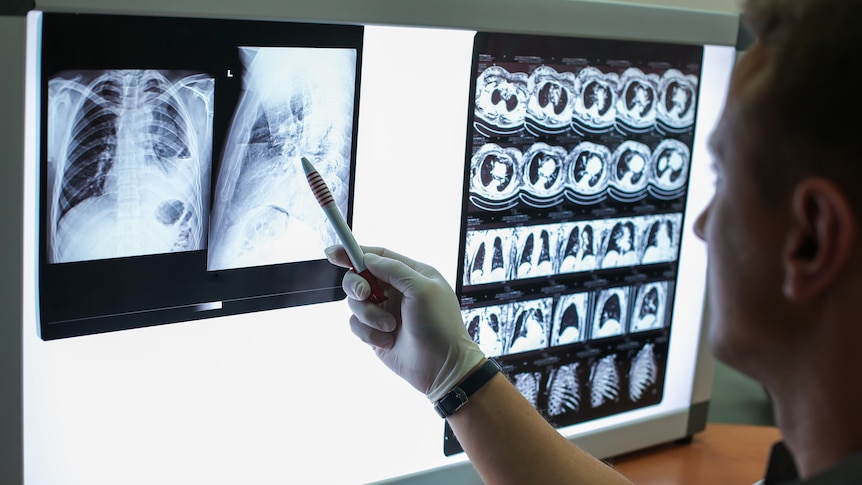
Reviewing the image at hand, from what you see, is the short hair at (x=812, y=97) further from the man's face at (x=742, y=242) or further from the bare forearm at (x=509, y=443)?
the bare forearm at (x=509, y=443)

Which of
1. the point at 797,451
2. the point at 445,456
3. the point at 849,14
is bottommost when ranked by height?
the point at 445,456

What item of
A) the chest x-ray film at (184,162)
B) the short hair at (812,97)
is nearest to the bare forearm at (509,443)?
the chest x-ray film at (184,162)

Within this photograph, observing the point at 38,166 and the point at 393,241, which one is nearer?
the point at 38,166

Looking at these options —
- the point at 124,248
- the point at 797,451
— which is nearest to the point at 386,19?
the point at 124,248

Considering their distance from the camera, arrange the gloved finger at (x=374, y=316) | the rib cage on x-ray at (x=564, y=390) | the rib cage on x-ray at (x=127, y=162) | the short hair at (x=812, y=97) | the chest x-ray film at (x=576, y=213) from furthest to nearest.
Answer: the rib cage on x-ray at (x=564, y=390) < the chest x-ray film at (x=576, y=213) < the gloved finger at (x=374, y=316) < the rib cage on x-ray at (x=127, y=162) < the short hair at (x=812, y=97)

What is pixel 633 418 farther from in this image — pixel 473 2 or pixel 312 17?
pixel 312 17

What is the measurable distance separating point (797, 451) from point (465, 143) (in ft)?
1.76

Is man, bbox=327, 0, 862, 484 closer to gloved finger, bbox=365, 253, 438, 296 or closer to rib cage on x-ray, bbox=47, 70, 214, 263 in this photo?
gloved finger, bbox=365, 253, 438, 296

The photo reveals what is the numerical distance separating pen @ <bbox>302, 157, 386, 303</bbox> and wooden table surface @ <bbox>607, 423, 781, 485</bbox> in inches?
24.1

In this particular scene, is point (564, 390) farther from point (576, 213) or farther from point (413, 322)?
point (413, 322)

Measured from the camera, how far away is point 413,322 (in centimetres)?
105

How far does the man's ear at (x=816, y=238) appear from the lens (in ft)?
2.18

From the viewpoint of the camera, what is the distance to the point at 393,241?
1.11 meters

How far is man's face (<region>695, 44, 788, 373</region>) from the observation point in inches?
29.1
